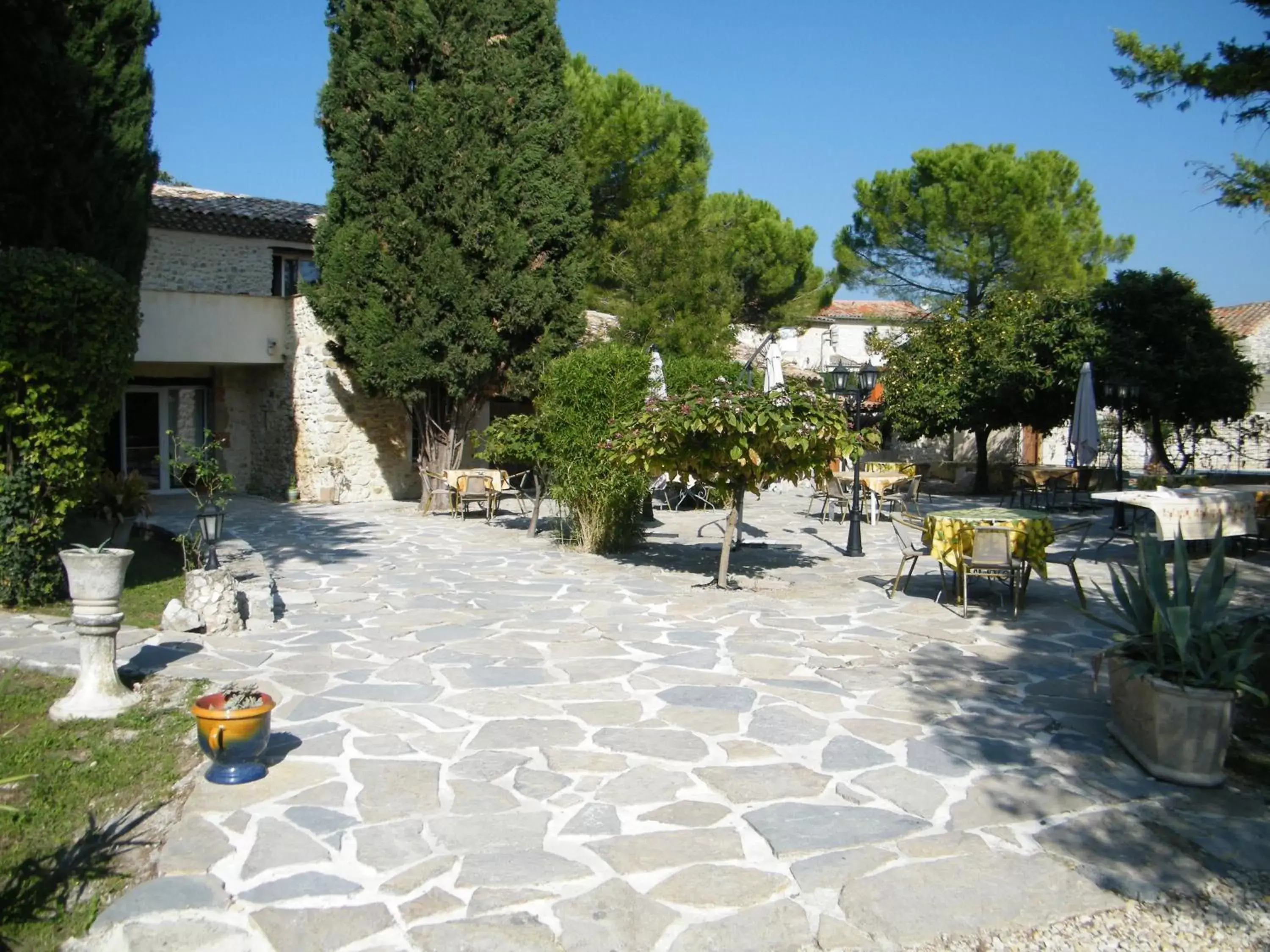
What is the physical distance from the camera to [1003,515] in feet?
28.2

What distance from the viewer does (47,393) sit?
7438 millimetres

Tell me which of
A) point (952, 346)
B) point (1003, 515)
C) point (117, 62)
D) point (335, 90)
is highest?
point (335, 90)

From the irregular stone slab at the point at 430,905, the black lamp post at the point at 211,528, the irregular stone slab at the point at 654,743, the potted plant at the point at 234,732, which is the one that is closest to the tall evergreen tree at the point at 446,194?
the black lamp post at the point at 211,528

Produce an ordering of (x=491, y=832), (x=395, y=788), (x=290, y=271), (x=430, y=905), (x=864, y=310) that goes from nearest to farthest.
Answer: (x=430, y=905) < (x=491, y=832) < (x=395, y=788) < (x=290, y=271) < (x=864, y=310)

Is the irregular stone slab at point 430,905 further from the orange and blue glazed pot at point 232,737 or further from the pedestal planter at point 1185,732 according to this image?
the pedestal planter at point 1185,732

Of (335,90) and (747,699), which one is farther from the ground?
(335,90)

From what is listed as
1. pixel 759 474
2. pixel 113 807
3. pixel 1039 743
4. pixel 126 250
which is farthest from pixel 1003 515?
pixel 126 250

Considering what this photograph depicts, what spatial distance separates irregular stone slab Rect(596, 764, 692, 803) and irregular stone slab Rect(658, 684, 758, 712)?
1047 millimetres

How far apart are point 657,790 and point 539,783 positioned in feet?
1.85

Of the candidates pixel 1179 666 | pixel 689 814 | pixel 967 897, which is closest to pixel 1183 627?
pixel 1179 666

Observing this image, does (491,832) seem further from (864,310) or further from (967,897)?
(864,310)

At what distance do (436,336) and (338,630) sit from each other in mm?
9313

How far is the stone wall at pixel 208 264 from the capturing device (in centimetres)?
1784

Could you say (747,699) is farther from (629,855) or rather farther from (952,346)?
(952,346)
